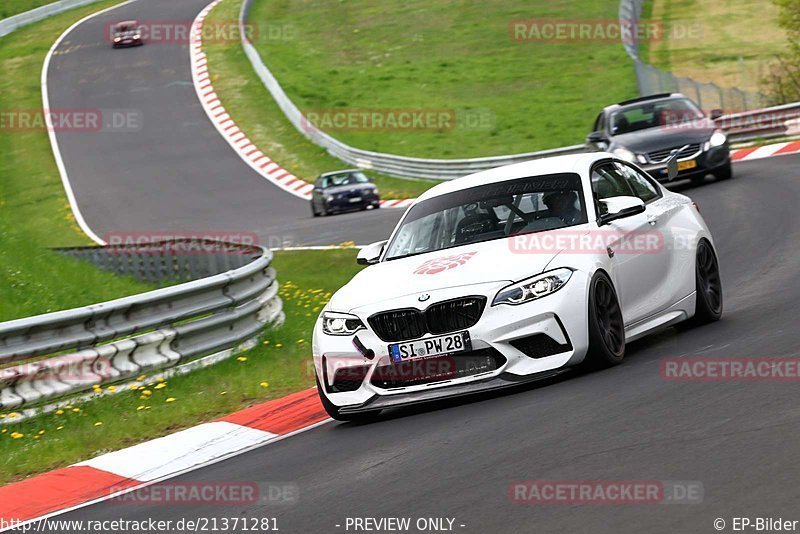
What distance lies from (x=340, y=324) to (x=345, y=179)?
22925 millimetres

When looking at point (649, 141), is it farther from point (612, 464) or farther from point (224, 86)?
point (224, 86)

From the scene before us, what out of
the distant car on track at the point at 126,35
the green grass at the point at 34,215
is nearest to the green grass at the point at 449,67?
the distant car on track at the point at 126,35

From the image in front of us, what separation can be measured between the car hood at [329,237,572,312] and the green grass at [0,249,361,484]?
178 centimetres

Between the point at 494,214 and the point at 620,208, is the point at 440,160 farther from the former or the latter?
the point at 620,208

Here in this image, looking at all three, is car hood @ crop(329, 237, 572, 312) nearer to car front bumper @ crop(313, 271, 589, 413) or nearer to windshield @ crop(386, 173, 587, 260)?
car front bumper @ crop(313, 271, 589, 413)

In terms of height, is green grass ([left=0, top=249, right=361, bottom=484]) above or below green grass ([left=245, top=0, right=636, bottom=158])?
above

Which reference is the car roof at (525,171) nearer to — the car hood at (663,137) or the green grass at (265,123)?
the car hood at (663,137)

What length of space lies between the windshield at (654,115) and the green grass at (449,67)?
47.2ft

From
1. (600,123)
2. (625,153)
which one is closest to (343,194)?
(600,123)

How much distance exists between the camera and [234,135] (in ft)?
144

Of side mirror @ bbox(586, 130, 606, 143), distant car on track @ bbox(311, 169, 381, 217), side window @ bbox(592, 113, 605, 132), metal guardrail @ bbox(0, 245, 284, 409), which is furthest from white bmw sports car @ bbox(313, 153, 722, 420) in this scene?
distant car on track @ bbox(311, 169, 381, 217)

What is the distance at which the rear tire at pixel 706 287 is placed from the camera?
1038cm

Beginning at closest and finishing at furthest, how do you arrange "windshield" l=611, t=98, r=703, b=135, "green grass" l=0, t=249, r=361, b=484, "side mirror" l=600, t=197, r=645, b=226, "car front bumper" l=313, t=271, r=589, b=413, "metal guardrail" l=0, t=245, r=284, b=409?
"car front bumper" l=313, t=271, r=589, b=413, "green grass" l=0, t=249, r=361, b=484, "side mirror" l=600, t=197, r=645, b=226, "metal guardrail" l=0, t=245, r=284, b=409, "windshield" l=611, t=98, r=703, b=135

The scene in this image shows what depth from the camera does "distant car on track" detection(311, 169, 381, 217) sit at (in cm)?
3073
